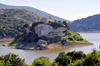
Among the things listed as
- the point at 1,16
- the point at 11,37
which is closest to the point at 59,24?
the point at 11,37

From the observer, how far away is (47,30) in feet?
250

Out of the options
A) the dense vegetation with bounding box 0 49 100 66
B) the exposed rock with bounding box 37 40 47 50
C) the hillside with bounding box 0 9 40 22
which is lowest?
the exposed rock with bounding box 37 40 47 50

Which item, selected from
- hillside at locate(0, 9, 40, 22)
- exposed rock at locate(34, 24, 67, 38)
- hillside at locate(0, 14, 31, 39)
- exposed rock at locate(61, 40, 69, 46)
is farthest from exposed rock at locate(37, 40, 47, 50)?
hillside at locate(0, 9, 40, 22)

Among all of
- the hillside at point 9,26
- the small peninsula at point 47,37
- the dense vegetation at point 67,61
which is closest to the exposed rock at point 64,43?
the small peninsula at point 47,37

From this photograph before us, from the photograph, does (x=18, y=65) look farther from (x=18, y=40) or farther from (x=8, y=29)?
(x=8, y=29)

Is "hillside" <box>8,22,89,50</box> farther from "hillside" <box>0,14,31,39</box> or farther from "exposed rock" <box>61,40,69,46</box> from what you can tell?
"hillside" <box>0,14,31,39</box>

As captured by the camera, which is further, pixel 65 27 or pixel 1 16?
pixel 1 16

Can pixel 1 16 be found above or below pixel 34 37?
above

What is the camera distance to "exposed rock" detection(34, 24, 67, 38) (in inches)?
2997

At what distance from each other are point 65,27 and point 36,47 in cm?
1758

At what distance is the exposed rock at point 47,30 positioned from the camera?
76125 mm

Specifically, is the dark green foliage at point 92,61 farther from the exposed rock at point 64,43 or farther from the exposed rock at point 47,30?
the exposed rock at point 47,30

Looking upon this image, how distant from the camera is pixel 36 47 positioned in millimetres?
69125

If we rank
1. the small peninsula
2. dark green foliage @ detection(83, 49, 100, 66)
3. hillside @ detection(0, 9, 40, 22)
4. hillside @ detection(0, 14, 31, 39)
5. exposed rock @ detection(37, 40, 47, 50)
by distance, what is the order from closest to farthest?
dark green foliage @ detection(83, 49, 100, 66) → exposed rock @ detection(37, 40, 47, 50) → the small peninsula → hillside @ detection(0, 14, 31, 39) → hillside @ detection(0, 9, 40, 22)
